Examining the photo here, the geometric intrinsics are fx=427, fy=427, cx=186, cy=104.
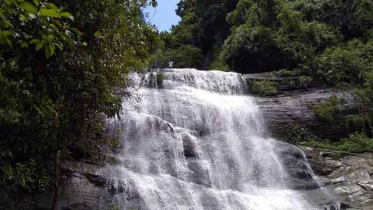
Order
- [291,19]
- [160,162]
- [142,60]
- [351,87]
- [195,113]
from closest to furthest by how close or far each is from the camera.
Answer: [142,60], [160,162], [195,113], [351,87], [291,19]

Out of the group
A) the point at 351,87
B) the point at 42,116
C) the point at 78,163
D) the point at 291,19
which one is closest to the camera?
the point at 42,116

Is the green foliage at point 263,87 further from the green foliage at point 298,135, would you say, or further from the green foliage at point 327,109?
the green foliage at point 298,135

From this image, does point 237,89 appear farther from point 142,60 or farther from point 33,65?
point 33,65

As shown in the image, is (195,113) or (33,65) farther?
(195,113)

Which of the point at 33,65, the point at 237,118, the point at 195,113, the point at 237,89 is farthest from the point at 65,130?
the point at 237,89

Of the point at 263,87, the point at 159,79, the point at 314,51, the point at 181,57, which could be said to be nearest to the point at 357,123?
the point at 263,87

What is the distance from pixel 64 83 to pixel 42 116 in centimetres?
78

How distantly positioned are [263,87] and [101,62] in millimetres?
9908

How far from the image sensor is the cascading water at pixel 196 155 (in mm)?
9602

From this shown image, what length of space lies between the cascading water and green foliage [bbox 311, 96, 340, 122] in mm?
1922

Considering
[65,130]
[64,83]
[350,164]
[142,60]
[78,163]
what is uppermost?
[142,60]

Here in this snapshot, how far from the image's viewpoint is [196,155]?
37.2ft

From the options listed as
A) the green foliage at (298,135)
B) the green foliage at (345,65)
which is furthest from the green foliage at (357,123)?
the green foliage at (345,65)

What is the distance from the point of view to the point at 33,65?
5.86 metres
